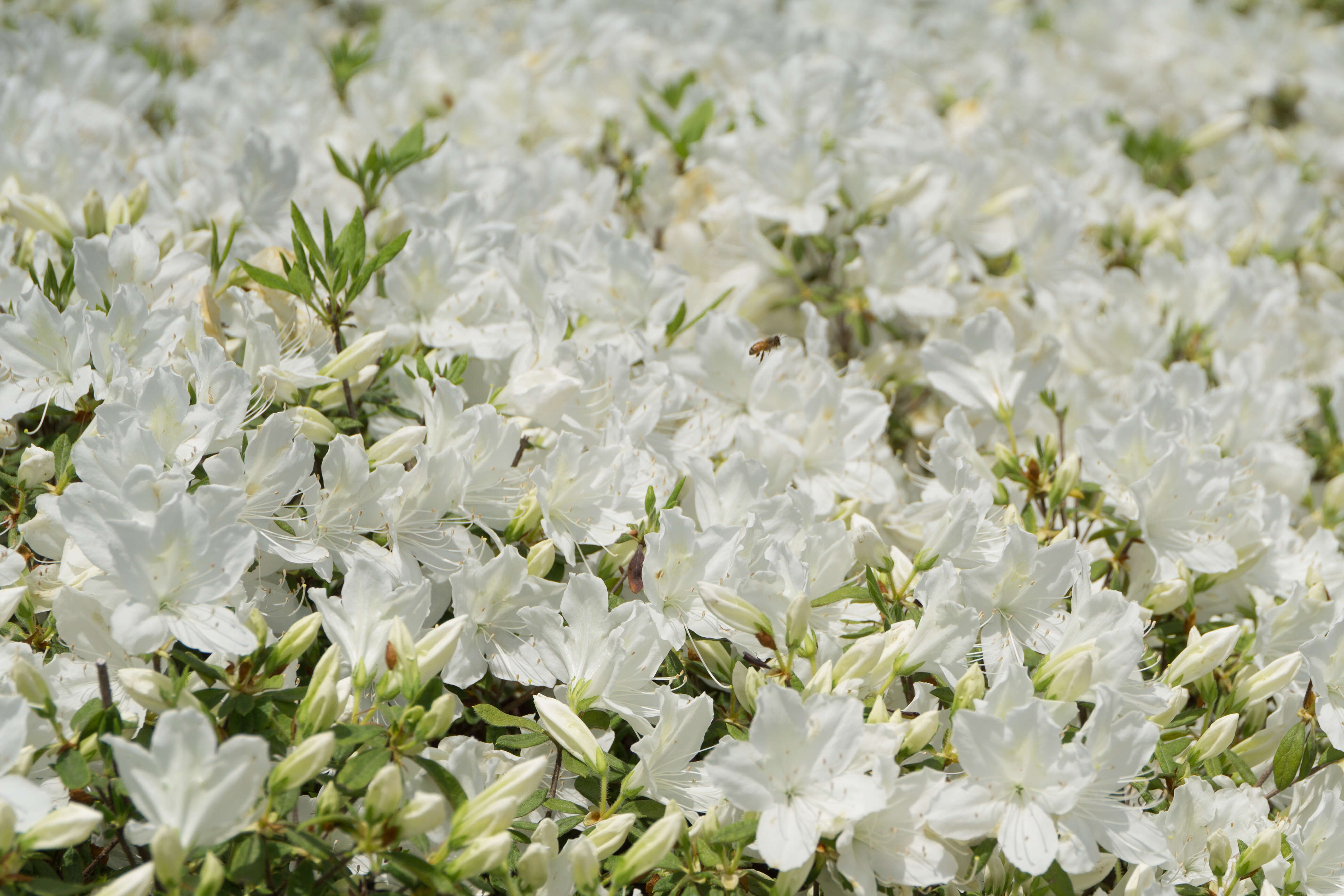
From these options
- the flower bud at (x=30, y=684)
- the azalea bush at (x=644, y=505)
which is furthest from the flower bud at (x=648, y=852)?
the flower bud at (x=30, y=684)

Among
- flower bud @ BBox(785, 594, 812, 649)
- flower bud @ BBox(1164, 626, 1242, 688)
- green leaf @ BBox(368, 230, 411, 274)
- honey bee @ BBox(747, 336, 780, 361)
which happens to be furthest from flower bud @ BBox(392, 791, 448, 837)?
flower bud @ BBox(1164, 626, 1242, 688)

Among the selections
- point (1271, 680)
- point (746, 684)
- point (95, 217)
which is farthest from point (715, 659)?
point (95, 217)

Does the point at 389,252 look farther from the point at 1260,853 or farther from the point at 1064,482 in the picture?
the point at 1260,853

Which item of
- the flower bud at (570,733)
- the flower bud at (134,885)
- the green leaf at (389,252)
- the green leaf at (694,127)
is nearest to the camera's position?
the flower bud at (134,885)

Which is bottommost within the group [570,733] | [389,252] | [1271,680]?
[1271,680]

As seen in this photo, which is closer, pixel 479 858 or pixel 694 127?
pixel 479 858

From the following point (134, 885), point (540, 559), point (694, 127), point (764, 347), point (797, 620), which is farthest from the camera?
point (694, 127)

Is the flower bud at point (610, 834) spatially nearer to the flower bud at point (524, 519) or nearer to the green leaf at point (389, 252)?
the flower bud at point (524, 519)
